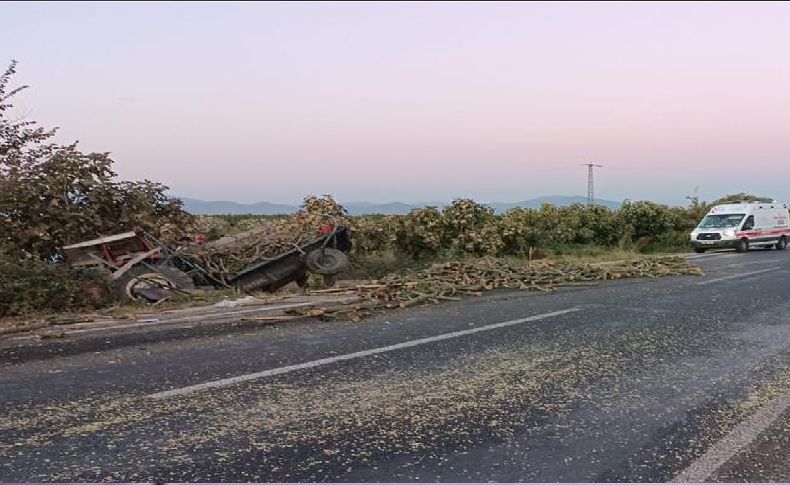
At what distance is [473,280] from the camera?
12469mm

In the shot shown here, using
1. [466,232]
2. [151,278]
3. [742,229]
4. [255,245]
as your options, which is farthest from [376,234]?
[742,229]

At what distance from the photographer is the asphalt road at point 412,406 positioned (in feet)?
12.3

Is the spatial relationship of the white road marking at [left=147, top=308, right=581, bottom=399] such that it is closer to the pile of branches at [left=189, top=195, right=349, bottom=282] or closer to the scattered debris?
the scattered debris

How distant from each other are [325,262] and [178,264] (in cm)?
296

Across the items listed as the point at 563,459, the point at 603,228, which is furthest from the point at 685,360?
the point at 603,228

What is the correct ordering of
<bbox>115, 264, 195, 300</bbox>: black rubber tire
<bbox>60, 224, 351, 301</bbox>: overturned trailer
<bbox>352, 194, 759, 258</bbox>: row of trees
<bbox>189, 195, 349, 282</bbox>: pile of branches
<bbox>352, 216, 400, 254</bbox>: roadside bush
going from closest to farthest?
<bbox>115, 264, 195, 300</bbox>: black rubber tire < <bbox>60, 224, 351, 301</bbox>: overturned trailer < <bbox>189, 195, 349, 282</bbox>: pile of branches < <bbox>352, 216, 400, 254</bbox>: roadside bush < <bbox>352, 194, 759, 258</bbox>: row of trees

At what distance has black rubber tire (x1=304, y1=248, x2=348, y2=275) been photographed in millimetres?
13289

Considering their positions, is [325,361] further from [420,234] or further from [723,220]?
[723,220]

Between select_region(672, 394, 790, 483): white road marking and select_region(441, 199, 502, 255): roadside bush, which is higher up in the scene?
select_region(441, 199, 502, 255): roadside bush

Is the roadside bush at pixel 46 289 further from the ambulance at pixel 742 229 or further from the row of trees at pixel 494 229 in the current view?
the ambulance at pixel 742 229

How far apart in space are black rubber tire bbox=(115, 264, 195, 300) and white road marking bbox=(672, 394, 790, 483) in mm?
8694

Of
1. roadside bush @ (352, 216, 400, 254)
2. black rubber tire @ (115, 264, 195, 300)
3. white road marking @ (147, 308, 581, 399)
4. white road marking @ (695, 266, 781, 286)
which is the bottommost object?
white road marking @ (695, 266, 781, 286)

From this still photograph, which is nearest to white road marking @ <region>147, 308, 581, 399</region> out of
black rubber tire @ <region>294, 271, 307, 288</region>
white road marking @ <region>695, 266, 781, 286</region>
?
black rubber tire @ <region>294, 271, 307, 288</region>

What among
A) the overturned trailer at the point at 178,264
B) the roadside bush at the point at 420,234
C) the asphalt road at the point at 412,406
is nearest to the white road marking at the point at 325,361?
the asphalt road at the point at 412,406
